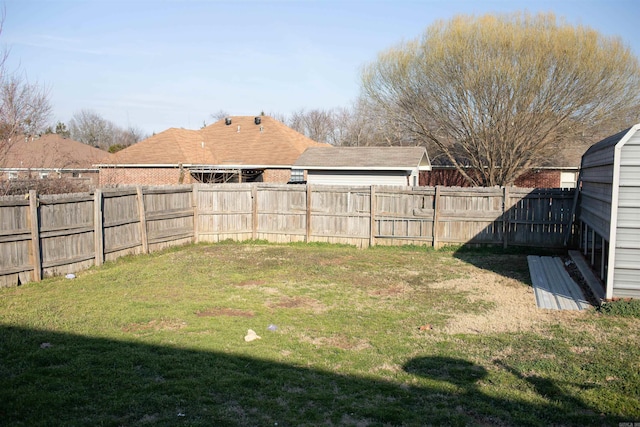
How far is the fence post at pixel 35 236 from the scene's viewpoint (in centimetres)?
1007

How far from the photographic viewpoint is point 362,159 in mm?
21609

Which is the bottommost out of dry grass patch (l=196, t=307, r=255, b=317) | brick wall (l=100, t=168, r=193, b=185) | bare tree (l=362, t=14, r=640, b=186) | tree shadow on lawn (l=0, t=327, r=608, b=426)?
dry grass patch (l=196, t=307, r=255, b=317)

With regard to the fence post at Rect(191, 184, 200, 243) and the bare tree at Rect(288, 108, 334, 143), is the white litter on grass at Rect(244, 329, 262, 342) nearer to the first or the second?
the fence post at Rect(191, 184, 200, 243)

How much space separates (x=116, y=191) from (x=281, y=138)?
1769cm

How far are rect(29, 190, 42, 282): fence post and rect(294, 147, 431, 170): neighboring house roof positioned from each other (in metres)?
12.4

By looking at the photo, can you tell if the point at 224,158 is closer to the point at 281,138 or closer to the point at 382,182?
the point at 281,138

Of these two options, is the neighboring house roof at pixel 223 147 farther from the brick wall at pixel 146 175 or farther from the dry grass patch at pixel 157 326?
the dry grass patch at pixel 157 326

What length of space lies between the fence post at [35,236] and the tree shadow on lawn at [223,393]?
417 cm

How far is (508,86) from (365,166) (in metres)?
8.87

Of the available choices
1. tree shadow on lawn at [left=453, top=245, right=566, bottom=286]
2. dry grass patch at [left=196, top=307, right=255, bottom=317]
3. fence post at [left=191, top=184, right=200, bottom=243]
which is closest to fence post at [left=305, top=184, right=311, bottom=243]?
fence post at [left=191, top=184, right=200, bottom=243]

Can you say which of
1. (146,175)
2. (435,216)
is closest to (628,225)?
(435,216)

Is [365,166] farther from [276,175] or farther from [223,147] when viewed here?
[223,147]

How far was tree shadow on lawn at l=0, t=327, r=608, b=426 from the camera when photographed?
4.60 m

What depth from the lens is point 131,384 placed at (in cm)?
523
